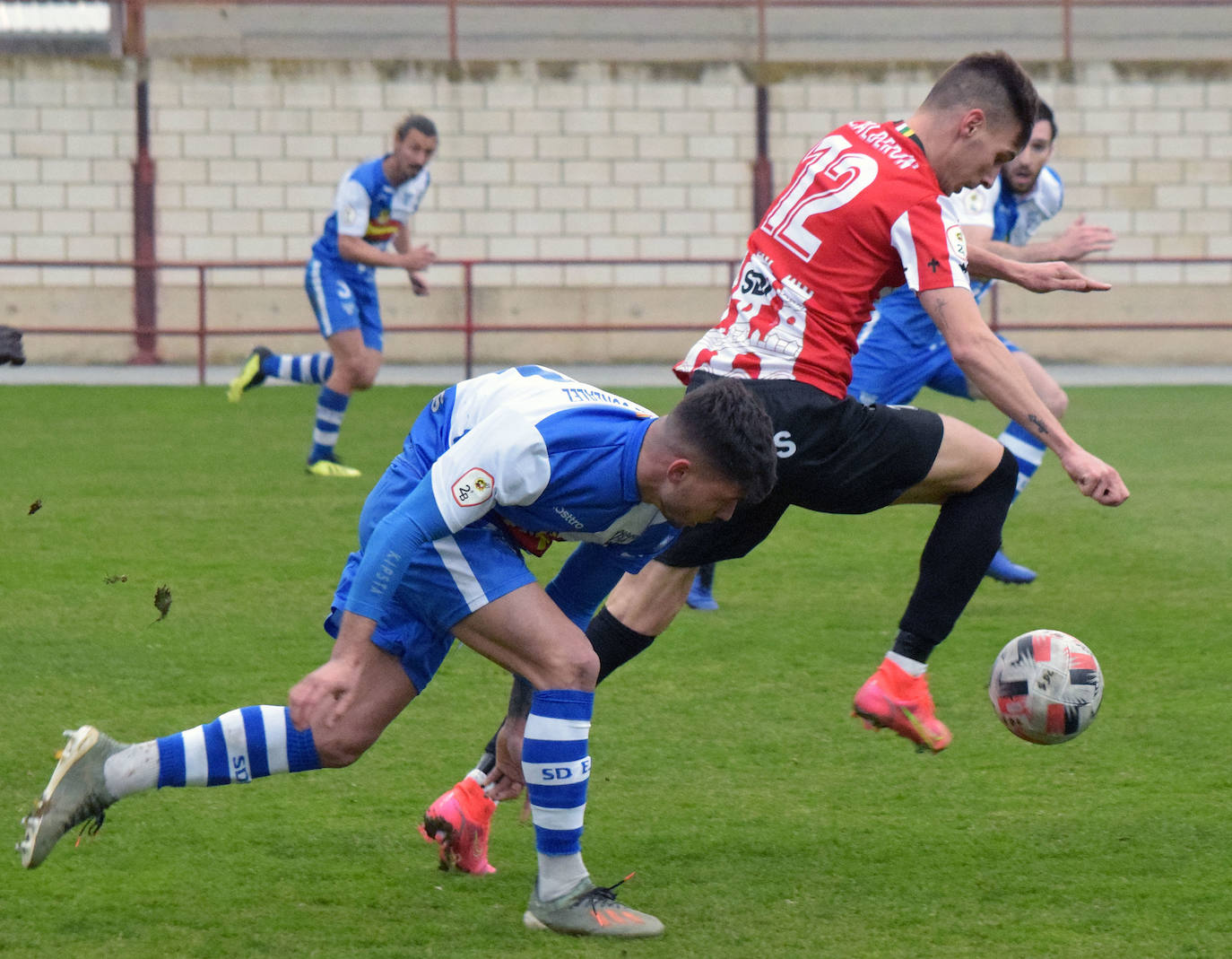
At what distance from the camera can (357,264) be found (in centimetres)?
962

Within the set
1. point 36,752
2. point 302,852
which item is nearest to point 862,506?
point 302,852

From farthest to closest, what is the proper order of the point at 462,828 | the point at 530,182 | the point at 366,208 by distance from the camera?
the point at 530,182 → the point at 366,208 → the point at 462,828

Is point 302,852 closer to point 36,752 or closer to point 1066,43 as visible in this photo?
point 36,752

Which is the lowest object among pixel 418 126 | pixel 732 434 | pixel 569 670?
pixel 569 670

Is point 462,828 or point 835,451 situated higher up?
point 835,451

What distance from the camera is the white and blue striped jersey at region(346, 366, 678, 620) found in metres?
3.08

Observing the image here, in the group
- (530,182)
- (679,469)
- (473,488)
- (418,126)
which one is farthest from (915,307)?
(530,182)

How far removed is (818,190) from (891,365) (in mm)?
2204

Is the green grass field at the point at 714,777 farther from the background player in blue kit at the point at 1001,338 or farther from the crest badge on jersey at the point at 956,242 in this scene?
the crest badge on jersey at the point at 956,242

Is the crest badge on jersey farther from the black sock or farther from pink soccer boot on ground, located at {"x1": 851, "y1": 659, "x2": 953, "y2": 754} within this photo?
pink soccer boot on ground, located at {"x1": 851, "y1": 659, "x2": 953, "y2": 754}

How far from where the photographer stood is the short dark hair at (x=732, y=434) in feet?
9.86

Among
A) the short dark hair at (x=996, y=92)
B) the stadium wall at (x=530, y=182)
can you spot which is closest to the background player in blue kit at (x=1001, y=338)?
the short dark hair at (x=996, y=92)

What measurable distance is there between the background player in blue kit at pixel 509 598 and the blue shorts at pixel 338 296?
6.31 meters

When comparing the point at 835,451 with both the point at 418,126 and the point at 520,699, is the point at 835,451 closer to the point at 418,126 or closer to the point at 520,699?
the point at 520,699
